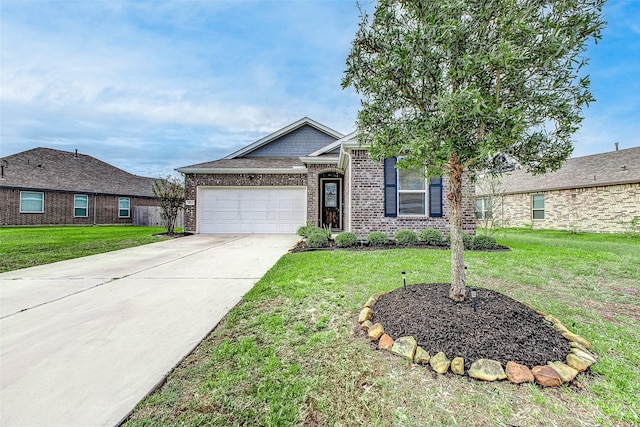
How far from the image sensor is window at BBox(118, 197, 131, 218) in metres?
21.1

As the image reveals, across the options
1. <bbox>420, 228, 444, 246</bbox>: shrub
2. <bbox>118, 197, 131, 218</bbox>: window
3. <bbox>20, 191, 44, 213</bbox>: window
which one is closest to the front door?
<bbox>420, 228, 444, 246</bbox>: shrub

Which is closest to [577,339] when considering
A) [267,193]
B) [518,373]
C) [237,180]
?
[518,373]

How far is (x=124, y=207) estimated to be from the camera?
21359 millimetres

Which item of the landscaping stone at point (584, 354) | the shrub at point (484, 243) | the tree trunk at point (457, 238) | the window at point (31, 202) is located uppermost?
the window at point (31, 202)

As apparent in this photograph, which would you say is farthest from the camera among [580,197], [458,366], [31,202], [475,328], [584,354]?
[31,202]

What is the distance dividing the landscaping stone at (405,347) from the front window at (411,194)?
22.7 ft

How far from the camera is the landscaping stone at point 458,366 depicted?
215 cm

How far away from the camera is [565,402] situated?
1857 millimetres

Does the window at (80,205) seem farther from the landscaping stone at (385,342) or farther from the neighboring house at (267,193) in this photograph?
the landscaping stone at (385,342)

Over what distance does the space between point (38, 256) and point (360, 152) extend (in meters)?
9.22

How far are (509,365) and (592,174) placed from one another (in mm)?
18079

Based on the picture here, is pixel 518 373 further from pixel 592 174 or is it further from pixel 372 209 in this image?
pixel 592 174

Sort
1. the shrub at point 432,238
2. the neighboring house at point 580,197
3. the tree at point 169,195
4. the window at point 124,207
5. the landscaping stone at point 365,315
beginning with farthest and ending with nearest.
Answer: the window at point 124,207
the neighboring house at point 580,197
the tree at point 169,195
the shrub at point 432,238
the landscaping stone at point 365,315

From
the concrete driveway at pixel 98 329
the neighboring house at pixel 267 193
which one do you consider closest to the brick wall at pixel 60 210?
the neighboring house at pixel 267 193
